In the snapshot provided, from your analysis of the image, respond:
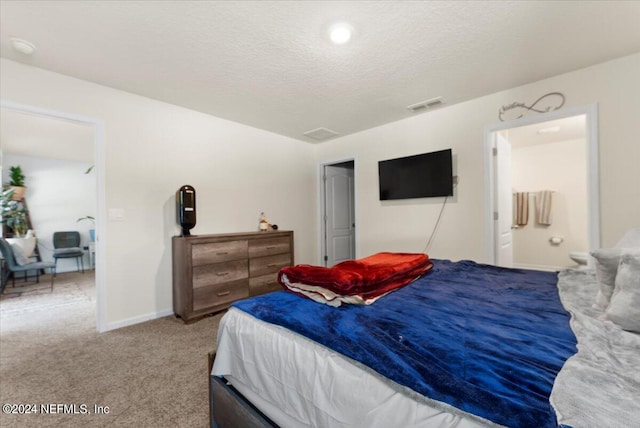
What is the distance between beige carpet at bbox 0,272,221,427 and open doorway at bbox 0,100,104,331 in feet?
5.35

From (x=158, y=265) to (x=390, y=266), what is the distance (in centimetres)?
272

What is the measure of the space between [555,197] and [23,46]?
24.4ft

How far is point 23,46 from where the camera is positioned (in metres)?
2.13

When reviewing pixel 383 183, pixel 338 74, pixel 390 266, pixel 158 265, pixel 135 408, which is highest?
pixel 338 74

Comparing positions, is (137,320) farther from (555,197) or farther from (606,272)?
(555,197)

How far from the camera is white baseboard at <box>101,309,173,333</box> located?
2.74m

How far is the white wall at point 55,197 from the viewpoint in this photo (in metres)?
5.48

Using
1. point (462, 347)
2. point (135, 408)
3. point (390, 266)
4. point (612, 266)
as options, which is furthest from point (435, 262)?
point (135, 408)

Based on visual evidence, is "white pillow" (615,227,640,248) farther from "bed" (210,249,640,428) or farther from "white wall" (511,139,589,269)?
"white wall" (511,139,589,269)

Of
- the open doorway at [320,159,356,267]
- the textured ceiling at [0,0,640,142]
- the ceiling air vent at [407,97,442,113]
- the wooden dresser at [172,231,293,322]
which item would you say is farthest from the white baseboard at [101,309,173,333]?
the ceiling air vent at [407,97,442,113]

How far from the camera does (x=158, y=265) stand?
311 centimetres

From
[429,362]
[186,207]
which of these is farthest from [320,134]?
[429,362]

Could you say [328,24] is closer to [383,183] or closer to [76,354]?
[383,183]

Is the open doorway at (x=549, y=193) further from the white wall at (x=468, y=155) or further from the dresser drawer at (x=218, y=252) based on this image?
the dresser drawer at (x=218, y=252)
